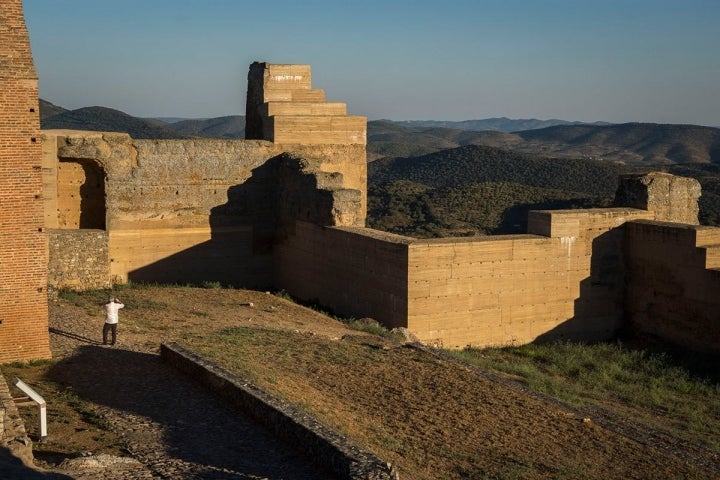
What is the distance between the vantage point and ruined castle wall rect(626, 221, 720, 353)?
1675cm

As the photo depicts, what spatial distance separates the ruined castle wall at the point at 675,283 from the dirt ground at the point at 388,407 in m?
5.75

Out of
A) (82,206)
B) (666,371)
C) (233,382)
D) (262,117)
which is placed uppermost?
(262,117)

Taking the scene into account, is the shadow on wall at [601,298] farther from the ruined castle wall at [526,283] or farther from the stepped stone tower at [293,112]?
the stepped stone tower at [293,112]

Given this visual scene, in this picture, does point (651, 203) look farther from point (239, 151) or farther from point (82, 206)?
point (82, 206)

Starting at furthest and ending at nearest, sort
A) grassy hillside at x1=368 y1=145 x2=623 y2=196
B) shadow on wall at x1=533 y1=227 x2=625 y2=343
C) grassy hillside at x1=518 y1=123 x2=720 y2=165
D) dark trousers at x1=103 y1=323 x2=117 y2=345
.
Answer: grassy hillside at x1=518 y1=123 x2=720 y2=165, grassy hillside at x1=368 y1=145 x2=623 y2=196, shadow on wall at x1=533 y1=227 x2=625 y2=343, dark trousers at x1=103 y1=323 x2=117 y2=345

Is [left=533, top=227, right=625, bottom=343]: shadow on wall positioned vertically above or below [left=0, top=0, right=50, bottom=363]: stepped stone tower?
below

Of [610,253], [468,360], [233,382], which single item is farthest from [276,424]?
[610,253]

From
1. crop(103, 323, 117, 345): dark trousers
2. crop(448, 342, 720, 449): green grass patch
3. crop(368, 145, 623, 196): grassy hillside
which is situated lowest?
crop(448, 342, 720, 449): green grass patch

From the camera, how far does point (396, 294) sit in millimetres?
16484

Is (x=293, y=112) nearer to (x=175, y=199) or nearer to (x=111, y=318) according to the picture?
(x=175, y=199)

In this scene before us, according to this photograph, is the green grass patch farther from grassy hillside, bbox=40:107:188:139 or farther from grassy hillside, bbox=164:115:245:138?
grassy hillside, bbox=164:115:245:138

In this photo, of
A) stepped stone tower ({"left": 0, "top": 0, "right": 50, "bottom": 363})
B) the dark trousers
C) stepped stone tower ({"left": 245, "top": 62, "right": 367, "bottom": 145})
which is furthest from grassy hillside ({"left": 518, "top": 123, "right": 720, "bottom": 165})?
stepped stone tower ({"left": 0, "top": 0, "right": 50, "bottom": 363})

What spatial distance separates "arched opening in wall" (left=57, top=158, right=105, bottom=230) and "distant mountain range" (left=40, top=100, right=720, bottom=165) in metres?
54.1

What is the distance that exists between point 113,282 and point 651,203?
11.4 meters
